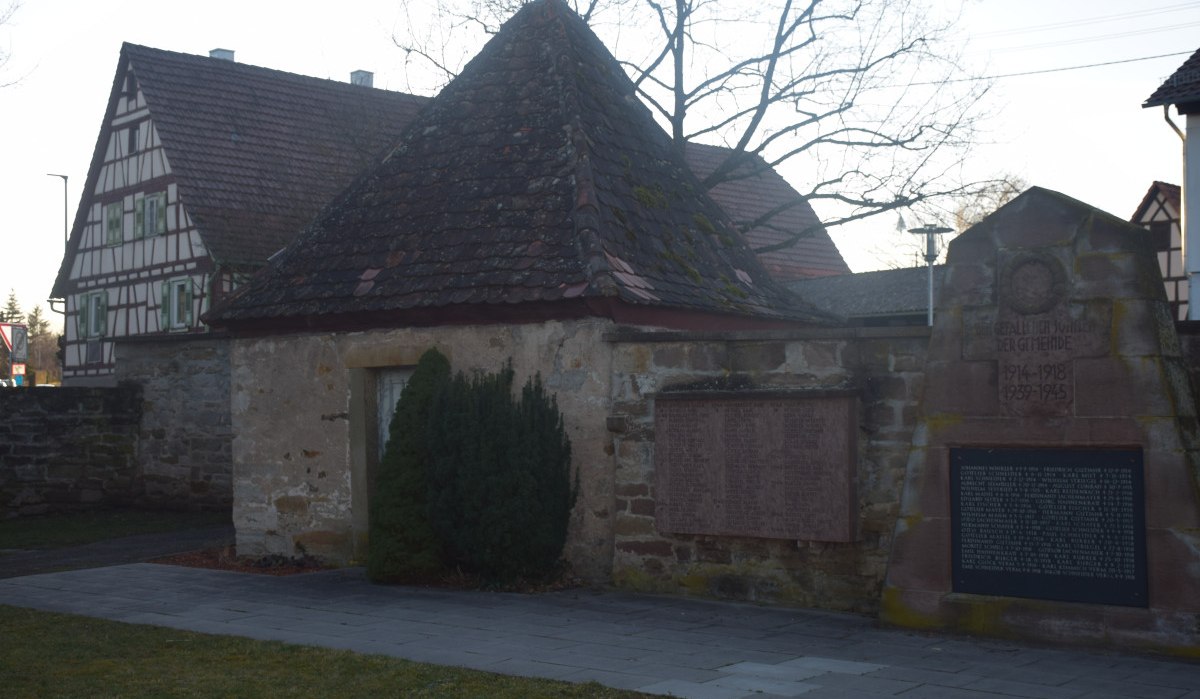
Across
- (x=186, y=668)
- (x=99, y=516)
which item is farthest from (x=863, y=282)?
(x=186, y=668)

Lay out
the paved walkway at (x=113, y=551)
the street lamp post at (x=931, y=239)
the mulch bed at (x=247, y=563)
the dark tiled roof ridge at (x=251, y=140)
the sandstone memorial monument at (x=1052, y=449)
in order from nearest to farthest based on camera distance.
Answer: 1. the sandstone memorial monument at (x=1052, y=449)
2. the mulch bed at (x=247, y=563)
3. the paved walkway at (x=113, y=551)
4. the street lamp post at (x=931, y=239)
5. the dark tiled roof ridge at (x=251, y=140)

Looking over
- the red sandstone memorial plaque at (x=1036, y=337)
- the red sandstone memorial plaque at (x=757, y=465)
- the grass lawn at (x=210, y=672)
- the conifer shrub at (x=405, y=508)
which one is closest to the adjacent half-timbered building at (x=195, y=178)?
the conifer shrub at (x=405, y=508)

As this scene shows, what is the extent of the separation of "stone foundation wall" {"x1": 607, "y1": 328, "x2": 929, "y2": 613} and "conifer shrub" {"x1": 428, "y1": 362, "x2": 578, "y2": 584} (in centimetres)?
52

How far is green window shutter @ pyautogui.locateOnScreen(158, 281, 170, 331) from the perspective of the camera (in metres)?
28.5

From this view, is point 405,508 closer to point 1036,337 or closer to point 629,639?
point 629,639

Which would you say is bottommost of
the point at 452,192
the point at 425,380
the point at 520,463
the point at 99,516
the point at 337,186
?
the point at 99,516

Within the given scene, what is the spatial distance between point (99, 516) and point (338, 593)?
10.1 m

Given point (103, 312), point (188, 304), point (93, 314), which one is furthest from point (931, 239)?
point (93, 314)

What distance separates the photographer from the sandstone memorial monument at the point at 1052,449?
7.61 metres

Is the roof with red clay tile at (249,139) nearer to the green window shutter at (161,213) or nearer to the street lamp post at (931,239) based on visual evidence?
the green window shutter at (161,213)

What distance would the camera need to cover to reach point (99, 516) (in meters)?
19.0

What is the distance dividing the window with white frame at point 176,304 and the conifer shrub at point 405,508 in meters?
18.3

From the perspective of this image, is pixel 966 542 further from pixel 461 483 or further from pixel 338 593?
pixel 338 593

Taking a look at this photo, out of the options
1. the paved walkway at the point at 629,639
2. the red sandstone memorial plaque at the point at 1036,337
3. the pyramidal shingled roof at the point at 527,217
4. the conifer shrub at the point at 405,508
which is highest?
the pyramidal shingled roof at the point at 527,217
